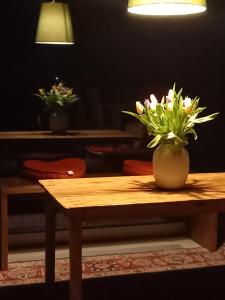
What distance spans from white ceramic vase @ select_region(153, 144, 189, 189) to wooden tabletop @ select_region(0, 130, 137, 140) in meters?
1.98

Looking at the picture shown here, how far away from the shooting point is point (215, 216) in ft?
14.1

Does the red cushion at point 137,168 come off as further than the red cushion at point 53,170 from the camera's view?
Yes

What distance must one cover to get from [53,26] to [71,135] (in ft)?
2.98

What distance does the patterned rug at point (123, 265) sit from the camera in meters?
3.76

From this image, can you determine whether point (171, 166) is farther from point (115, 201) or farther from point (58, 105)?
point (58, 105)

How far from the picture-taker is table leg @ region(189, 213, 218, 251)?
171 inches

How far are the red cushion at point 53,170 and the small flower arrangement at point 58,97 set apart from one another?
0.62 meters

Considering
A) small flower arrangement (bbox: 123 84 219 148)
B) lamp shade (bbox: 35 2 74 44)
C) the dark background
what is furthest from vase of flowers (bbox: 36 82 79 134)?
small flower arrangement (bbox: 123 84 219 148)

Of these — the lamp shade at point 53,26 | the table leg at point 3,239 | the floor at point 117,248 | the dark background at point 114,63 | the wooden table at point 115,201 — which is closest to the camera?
the wooden table at point 115,201

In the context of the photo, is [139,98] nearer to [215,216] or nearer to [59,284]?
[215,216]

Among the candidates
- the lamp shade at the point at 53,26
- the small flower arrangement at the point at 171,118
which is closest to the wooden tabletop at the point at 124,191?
the small flower arrangement at the point at 171,118

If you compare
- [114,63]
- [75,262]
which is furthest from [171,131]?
[114,63]

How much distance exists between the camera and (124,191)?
2871mm

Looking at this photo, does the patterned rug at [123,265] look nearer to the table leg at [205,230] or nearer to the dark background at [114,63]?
the table leg at [205,230]
